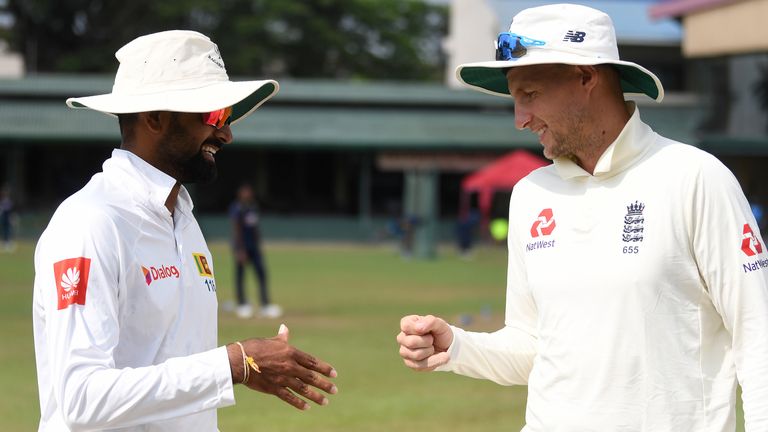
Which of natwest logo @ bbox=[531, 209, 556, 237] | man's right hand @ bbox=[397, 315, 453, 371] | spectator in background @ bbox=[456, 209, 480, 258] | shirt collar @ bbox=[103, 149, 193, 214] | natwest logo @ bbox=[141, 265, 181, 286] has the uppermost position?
shirt collar @ bbox=[103, 149, 193, 214]

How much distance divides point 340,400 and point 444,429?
1.72 meters

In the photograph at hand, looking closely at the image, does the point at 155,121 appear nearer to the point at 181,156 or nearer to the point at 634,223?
the point at 181,156

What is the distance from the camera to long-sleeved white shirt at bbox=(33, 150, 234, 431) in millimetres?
3062

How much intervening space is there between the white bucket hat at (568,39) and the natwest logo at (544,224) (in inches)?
18.9

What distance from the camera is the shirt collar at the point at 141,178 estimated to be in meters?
3.50

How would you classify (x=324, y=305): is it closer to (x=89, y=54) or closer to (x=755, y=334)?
(x=755, y=334)

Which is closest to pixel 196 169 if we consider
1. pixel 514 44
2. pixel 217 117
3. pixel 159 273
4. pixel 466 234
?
pixel 217 117

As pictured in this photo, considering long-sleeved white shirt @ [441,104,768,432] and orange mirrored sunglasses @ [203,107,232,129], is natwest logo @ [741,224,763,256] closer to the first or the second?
long-sleeved white shirt @ [441,104,768,432]

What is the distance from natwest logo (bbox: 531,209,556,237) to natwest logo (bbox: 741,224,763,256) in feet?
1.96

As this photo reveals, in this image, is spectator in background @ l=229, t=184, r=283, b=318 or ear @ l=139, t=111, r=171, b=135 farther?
spectator in background @ l=229, t=184, r=283, b=318

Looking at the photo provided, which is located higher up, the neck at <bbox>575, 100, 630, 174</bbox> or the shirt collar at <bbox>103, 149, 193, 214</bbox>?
the neck at <bbox>575, 100, 630, 174</bbox>

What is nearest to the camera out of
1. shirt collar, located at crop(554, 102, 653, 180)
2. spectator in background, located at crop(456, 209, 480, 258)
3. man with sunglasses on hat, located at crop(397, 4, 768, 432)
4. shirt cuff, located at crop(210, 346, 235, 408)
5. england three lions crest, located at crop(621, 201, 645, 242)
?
shirt cuff, located at crop(210, 346, 235, 408)

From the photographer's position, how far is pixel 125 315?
3316 millimetres

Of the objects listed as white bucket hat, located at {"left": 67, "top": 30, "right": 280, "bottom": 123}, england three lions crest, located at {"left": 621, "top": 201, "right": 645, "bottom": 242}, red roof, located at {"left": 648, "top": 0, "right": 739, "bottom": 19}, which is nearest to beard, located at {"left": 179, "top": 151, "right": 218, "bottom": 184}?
white bucket hat, located at {"left": 67, "top": 30, "right": 280, "bottom": 123}
